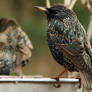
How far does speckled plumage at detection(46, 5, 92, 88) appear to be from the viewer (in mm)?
4410

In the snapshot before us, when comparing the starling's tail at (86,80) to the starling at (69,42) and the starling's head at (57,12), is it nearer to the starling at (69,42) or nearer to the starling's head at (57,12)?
the starling at (69,42)

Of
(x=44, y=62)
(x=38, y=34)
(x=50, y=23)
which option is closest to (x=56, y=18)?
(x=50, y=23)

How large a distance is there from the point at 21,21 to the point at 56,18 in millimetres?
5816

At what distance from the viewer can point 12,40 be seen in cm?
655

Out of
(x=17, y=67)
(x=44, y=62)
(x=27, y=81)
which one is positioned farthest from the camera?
(x=44, y=62)

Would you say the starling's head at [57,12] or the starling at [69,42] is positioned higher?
the starling's head at [57,12]

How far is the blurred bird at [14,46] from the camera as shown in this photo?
20.2ft

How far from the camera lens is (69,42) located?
15.0 ft

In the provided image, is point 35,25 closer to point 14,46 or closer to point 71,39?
point 14,46

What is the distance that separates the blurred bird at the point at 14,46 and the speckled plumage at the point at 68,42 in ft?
4.07

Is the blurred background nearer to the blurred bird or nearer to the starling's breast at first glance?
the blurred bird

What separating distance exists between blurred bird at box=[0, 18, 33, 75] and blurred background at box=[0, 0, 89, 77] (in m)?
2.89

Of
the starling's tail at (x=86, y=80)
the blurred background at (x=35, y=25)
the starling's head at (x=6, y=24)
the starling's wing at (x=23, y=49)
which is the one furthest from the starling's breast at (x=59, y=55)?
the blurred background at (x=35, y=25)

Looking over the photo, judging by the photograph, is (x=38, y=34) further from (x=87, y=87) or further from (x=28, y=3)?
(x=87, y=87)
